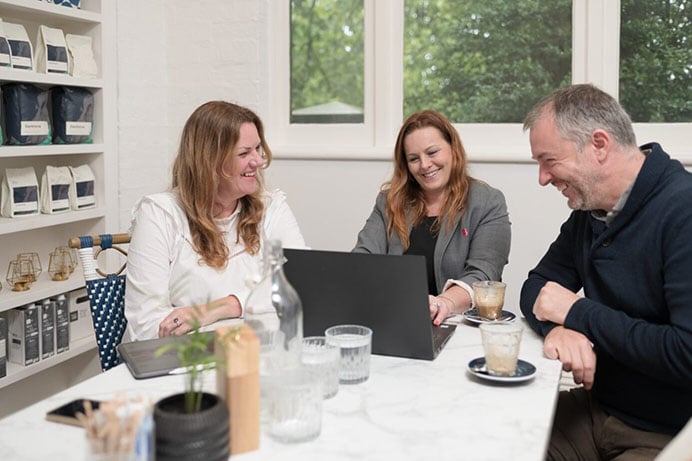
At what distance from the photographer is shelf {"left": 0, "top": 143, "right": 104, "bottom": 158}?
105 inches

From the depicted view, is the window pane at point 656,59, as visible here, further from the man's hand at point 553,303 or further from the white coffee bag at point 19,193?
the white coffee bag at point 19,193

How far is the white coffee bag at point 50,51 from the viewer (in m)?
2.83

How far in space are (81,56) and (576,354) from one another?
2.40 meters

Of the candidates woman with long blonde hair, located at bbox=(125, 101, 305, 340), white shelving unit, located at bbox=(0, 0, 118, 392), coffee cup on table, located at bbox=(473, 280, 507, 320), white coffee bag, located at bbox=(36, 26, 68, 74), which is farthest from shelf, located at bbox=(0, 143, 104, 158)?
coffee cup on table, located at bbox=(473, 280, 507, 320)

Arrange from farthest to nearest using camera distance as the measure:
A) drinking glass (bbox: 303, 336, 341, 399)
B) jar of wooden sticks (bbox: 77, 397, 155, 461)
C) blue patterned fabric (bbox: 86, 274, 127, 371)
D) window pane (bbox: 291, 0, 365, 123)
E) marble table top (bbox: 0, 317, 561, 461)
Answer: window pane (bbox: 291, 0, 365, 123) → blue patterned fabric (bbox: 86, 274, 127, 371) → drinking glass (bbox: 303, 336, 341, 399) → marble table top (bbox: 0, 317, 561, 461) → jar of wooden sticks (bbox: 77, 397, 155, 461)

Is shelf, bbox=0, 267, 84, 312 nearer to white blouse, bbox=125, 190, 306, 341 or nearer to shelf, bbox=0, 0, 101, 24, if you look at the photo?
white blouse, bbox=125, 190, 306, 341

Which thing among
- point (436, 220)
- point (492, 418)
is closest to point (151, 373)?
point (492, 418)

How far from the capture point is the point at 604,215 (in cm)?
174

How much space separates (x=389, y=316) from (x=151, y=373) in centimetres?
49

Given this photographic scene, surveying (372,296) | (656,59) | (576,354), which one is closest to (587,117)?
(576,354)

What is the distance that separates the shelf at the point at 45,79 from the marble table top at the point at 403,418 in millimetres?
1627

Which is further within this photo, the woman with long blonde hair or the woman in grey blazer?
the woman in grey blazer

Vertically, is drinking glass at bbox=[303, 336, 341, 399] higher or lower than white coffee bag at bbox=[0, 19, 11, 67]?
lower

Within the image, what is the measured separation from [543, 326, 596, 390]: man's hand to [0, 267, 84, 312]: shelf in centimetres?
202
